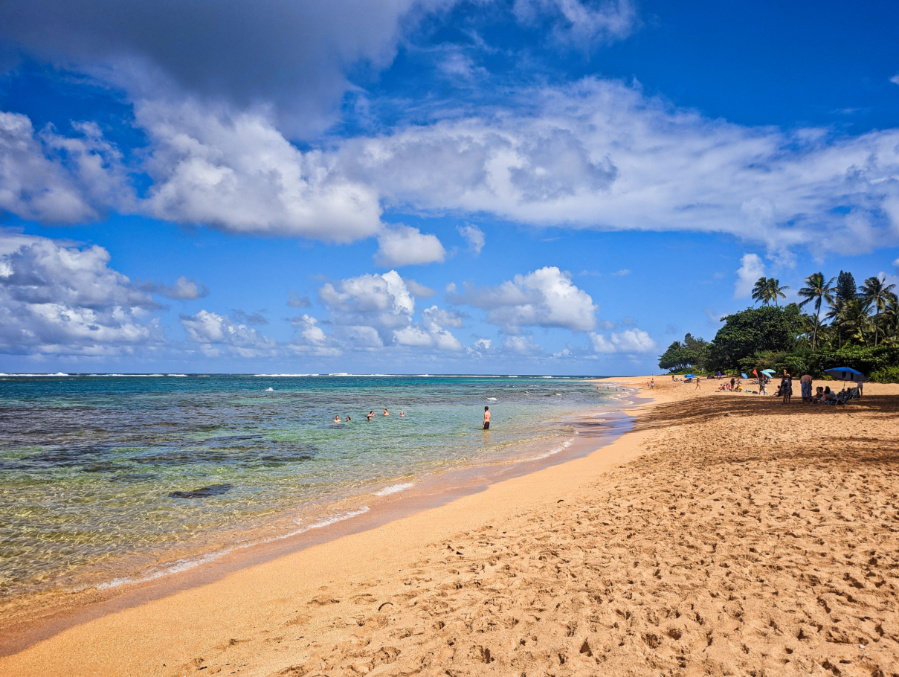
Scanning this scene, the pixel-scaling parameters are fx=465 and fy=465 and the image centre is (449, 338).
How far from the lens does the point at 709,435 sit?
18469 millimetres

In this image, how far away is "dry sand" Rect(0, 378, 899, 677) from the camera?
4.37m

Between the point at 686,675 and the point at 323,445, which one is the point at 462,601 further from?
the point at 323,445

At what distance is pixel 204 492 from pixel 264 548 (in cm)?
516

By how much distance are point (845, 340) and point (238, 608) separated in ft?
260

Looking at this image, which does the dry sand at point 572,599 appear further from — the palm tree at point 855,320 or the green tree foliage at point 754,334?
the green tree foliage at point 754,334

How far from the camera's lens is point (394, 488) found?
44.3 ft

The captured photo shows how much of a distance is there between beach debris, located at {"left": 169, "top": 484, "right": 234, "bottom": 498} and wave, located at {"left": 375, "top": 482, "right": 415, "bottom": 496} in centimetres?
433

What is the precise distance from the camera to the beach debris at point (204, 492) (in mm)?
12492

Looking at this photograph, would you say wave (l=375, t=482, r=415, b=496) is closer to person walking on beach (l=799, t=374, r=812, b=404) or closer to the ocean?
the ocean

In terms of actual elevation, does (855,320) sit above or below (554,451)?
above

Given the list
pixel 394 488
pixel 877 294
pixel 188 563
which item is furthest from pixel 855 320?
pixel 188 563

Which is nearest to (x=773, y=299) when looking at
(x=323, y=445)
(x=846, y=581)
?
(x=323, y=445)

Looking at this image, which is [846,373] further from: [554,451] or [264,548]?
[264,548]


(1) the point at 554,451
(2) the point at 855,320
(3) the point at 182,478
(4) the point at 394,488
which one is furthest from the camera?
(2) the point at 855,320
